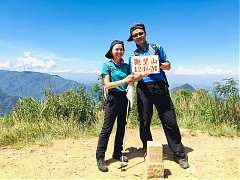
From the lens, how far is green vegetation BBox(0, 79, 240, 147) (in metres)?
9.02

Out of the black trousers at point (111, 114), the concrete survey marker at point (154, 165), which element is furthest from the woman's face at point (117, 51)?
the concrete survey marker at point (154, 165)

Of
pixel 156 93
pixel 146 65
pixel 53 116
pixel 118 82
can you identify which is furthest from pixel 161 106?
pixel 53 116

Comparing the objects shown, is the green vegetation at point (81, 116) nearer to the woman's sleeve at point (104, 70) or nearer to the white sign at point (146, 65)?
the woman's sleeve at point (104, 70)

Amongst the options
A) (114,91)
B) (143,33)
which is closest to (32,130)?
(114,91)

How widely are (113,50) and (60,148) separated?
109 inches

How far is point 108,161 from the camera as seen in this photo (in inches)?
260

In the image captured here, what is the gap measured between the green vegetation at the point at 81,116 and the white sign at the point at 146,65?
3.40 metres

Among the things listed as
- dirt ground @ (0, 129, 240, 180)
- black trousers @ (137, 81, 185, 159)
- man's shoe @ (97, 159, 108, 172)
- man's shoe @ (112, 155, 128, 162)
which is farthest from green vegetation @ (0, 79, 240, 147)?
black trousers @ (137, 81, 185, 159)

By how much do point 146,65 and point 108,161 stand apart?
73.2 inches

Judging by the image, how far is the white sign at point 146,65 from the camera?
19.4 feet

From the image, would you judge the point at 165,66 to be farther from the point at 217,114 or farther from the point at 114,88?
the point at 217,114

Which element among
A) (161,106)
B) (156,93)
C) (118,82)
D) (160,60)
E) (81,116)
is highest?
(160,60)

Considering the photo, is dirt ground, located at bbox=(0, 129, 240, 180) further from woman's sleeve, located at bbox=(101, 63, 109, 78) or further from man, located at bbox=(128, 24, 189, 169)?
woman's sleeve, located at bbox=(101, 63, 109, 78)

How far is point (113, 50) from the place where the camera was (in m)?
5.95
